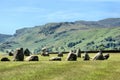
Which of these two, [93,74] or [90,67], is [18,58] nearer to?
[90,67]

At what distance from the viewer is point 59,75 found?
37.8m

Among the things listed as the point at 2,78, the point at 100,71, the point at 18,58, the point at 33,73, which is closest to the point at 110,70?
the point at 100,71

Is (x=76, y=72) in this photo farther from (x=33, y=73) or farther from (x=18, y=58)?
(x=18, y=58)

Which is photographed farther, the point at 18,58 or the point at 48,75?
the point at 18,58

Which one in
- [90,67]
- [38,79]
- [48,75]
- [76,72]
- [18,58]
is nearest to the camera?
[38,79]

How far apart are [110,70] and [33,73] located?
11.0 m

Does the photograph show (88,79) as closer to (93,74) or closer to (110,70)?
(93,74)

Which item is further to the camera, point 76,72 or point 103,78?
point 76,72

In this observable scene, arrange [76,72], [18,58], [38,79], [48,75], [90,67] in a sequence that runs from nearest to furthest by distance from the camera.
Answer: [38,79] → [48,75] → [76,72] → [90,67] → [18,58]

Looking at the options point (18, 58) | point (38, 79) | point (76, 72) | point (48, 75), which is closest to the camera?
point (38, 79)

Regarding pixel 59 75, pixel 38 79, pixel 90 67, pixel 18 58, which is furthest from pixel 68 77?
pixel 18 58

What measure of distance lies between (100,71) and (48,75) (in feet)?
25.5

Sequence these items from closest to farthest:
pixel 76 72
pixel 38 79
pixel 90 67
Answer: pixel 38 79 < pixel 76 72 < pixel 90 67

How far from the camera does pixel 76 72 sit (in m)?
40.8
